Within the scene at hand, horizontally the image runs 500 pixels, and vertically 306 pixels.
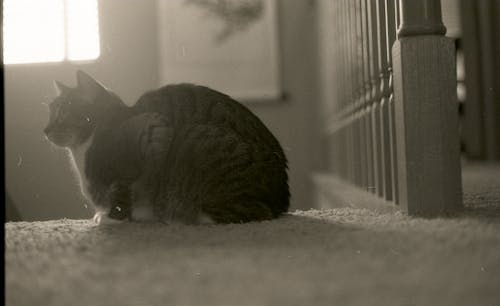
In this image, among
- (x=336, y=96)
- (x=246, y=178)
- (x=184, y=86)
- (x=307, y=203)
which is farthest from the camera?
(x=307, y=203)

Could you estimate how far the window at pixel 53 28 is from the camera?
2.35 meters

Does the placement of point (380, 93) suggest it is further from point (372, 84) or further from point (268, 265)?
point (268, 265)

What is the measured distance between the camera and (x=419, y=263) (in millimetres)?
670

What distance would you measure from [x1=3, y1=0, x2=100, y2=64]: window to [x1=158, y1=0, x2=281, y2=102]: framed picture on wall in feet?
2.00

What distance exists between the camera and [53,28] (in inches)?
96.7

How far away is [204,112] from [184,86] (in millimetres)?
98

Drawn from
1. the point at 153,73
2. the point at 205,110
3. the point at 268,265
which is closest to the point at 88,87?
the point at 205,110

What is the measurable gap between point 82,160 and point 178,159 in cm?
25

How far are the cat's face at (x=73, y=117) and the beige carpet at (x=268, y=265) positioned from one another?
0.34 meters

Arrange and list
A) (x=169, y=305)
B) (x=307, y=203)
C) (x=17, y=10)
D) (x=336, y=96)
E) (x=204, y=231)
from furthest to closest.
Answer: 1. (x=307, y=203)
2. (x=336, y=96)
3. (x=17, y=10)
4. (x=204, y=231)
5. (x=169, y=305)

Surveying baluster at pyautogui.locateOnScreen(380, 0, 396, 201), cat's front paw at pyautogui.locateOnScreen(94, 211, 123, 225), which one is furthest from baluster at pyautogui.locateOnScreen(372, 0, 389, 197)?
cat's front paw at pyautogui.locateOnScreen(94, 211, 123, 225)

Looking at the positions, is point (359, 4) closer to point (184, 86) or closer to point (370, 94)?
point (370, 94)

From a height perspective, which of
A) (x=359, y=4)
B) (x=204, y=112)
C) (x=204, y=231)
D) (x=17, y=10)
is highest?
(x=17, y=10)

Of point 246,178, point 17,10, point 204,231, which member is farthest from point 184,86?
point 17,10
